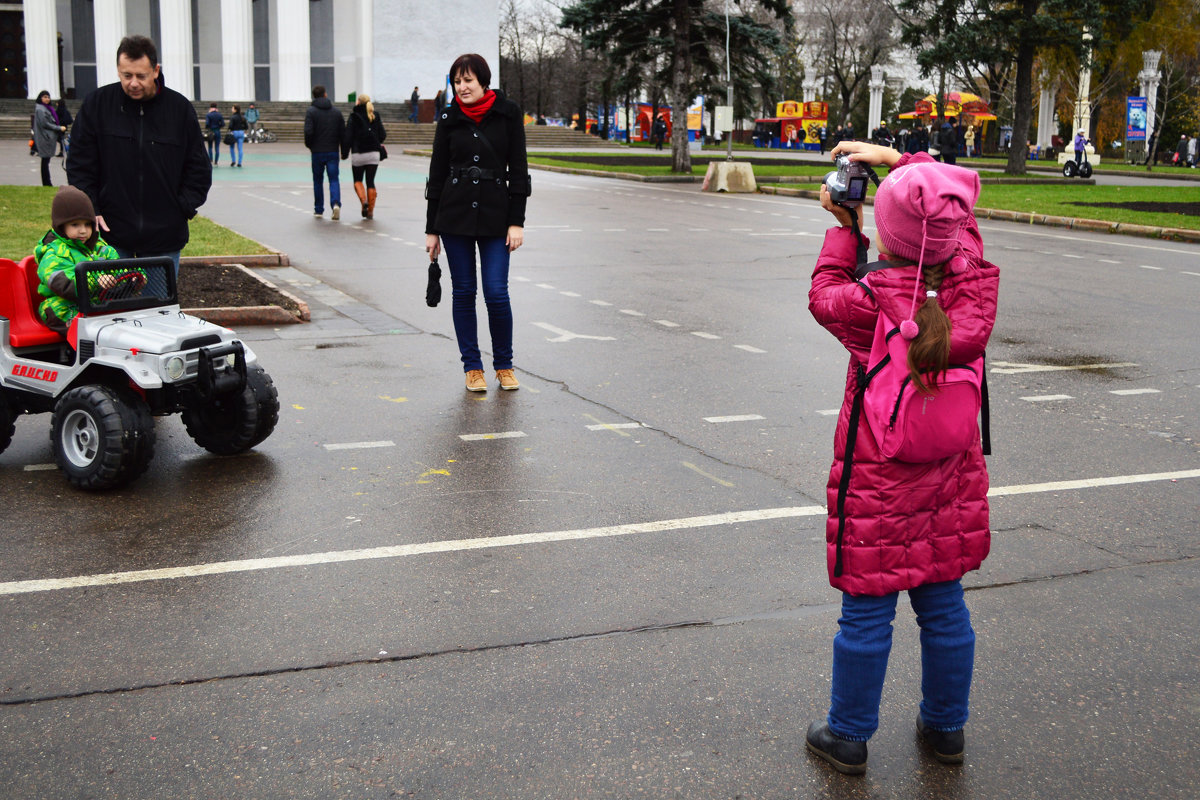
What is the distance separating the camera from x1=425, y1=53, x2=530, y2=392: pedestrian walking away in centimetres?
761

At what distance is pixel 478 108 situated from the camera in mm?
7609

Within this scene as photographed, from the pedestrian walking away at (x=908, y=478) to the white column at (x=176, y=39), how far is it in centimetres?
6179

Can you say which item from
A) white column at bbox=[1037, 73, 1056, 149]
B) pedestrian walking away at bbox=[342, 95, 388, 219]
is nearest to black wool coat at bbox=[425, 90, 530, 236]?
pedestrian walking away at bbox=[342, 95, 388, 219]

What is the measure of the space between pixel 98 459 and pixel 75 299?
89cm

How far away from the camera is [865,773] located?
10.7 feet

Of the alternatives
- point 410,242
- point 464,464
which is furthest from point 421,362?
point 410,242

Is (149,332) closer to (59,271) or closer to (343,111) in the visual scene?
(59,271)

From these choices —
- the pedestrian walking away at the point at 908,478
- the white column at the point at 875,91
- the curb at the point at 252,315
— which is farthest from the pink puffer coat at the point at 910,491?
the white column at the point at 875,91

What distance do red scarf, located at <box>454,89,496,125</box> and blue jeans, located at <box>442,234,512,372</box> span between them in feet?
2.37

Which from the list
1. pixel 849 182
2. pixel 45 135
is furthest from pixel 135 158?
pixel 45 135

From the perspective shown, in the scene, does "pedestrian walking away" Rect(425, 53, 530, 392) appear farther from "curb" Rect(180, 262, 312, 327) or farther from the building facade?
the building facade

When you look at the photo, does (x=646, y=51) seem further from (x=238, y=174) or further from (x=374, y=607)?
(x=374, y=607)

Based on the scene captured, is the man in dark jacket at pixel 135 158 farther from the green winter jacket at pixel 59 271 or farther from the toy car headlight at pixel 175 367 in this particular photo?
the toy car headlight at pixel 175 367

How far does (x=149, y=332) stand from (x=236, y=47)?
59.8 m
